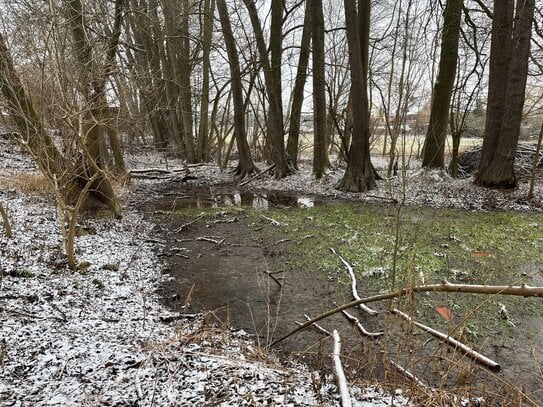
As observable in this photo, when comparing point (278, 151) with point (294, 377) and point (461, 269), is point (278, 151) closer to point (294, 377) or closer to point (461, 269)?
point (461, 269)

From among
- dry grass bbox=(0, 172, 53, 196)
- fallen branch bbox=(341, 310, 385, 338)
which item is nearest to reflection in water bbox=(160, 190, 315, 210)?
dry grass bbox=(0, 172, 53, 196)

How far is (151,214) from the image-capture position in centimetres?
925

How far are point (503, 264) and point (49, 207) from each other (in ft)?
27.9

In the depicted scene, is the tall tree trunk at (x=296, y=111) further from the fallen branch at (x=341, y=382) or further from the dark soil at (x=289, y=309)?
the fallen branch at (x=341, y=382)

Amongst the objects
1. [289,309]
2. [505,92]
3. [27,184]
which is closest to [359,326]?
[289,309]

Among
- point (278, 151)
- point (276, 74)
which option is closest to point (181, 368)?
point (278, 151)

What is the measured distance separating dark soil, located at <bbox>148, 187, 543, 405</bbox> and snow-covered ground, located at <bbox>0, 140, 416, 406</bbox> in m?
0.28

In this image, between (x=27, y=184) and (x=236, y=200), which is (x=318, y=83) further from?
(x=27, y=184)

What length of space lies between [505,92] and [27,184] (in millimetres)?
12348

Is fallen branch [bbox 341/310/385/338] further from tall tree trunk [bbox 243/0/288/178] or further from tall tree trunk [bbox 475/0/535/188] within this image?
tall tree trunk [bbox 243/0/288/178]

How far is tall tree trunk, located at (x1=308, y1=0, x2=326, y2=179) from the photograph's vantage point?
11.7 meters

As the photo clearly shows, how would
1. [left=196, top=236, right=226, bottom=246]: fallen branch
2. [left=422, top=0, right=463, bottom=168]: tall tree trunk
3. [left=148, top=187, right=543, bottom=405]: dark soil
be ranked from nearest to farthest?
[left=148, top=187, right=543, bottom=405]: dark soil
[left=196, top=236, right=226, bottom=246]: fallen branch
[left=422, top=0, right=463, bottom=168]: tall tree trunk

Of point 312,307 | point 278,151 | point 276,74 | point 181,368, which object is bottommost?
point 312,307

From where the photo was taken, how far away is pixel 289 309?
15.1 ft
